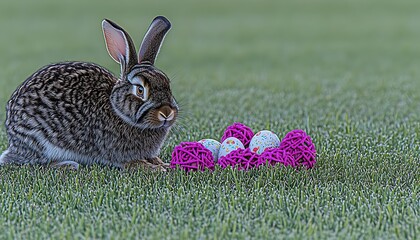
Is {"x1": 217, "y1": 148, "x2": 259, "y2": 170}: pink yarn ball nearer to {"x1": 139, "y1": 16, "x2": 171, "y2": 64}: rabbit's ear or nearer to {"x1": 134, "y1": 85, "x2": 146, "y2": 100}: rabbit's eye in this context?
{"x1": 134, "y1": 85, "x2": 146, "y2": 100}: rabbit's eye

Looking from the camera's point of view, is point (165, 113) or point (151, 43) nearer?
point (165, 113)

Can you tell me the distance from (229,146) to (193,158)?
24 cm

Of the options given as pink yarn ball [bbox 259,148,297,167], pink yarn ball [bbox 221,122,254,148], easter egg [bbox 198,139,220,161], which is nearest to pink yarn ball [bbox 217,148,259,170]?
pink yarn ball [bbox 259,148,297,167]

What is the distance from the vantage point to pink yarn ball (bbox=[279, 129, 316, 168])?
3420 mm

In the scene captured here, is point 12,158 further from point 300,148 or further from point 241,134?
point 300,148

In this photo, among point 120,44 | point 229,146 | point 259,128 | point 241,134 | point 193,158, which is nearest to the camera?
point 193,158

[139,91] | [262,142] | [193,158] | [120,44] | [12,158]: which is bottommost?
[12,158]

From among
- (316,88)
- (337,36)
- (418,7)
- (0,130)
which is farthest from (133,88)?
(418,7)

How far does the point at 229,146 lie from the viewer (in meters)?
3.53

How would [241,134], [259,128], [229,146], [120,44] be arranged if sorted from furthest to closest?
[259,128] < [241,134] < [120,44] < [229,146]

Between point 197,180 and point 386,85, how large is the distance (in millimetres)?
3347

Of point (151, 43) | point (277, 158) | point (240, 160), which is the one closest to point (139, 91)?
point (151, 43)

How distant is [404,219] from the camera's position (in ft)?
9.04

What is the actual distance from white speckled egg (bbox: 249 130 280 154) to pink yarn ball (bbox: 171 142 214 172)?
0.25 metres
